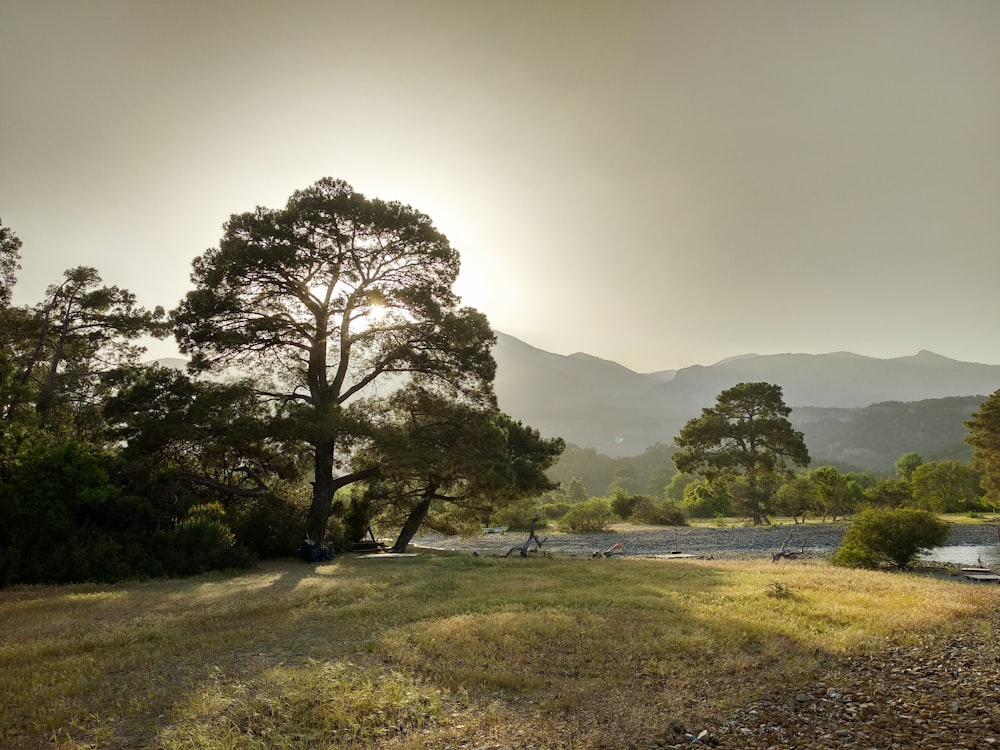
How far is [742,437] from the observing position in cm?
4450

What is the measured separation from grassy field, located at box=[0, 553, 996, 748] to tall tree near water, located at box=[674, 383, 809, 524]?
30923 mm

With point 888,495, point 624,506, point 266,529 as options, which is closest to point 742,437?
point 888,495

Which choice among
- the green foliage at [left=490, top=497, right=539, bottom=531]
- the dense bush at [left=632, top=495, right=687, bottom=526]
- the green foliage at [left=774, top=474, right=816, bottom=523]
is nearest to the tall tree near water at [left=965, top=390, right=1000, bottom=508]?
the green foliage at [left=774, top=474, right=816, bottom=523]

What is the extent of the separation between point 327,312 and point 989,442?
4506 centimetres

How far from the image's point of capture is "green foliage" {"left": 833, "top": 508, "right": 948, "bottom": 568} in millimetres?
18062

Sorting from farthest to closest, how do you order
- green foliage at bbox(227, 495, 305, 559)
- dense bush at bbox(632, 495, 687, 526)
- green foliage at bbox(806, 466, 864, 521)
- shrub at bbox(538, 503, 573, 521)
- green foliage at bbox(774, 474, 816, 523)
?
shrub at bbox(538, 503, 573, 521) < dense bush at bbox(632, 495, 687, 526) < green foliage at bbox(774, 474, 816, 523) < green foliage at bbox(806, 466, 864, 521) < green foliage at bbox(227, 495, 305, 559)

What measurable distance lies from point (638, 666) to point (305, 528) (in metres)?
16.7

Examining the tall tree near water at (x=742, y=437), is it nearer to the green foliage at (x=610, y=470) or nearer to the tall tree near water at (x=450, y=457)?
the tall tree near water at (x=450, y=457)

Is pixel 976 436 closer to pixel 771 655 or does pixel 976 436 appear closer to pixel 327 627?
pixel 771 655

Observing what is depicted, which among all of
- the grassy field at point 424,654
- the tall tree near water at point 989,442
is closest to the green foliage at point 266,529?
the grassy field at point 424,654

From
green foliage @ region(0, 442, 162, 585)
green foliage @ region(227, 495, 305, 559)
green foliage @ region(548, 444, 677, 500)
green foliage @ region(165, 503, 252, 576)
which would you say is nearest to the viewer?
green foliage @ region(0, 442, 162, 585)

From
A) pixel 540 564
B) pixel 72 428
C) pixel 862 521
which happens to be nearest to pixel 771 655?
pixel 540 564

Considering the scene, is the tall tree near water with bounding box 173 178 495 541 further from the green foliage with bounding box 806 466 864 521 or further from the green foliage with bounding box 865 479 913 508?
the green foliage with bounding box 865 479 913 508

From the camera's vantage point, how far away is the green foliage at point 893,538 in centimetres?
1806
